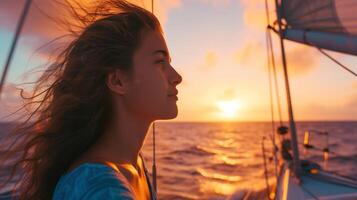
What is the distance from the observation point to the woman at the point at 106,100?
1.01 metres

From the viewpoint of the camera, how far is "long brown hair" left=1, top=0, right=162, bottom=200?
1.01m

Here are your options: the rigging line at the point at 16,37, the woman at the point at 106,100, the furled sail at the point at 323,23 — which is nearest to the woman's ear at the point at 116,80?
the woman at the point at 106,100

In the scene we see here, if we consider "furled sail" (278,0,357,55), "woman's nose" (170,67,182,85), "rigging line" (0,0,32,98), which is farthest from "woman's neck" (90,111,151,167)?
"furled sail" (278,0,357,55)

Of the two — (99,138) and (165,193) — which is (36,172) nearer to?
(99,138)

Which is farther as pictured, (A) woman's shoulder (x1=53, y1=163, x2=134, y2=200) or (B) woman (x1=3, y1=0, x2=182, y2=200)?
(B) woman (x1=3, y1=0, x2=182, y2=200)

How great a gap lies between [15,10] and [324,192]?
313cm

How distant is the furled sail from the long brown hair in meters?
1.71

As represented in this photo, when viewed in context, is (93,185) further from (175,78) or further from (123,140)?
(175,78)

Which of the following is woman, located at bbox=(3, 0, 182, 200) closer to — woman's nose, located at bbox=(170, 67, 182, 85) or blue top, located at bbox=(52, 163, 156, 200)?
woman's nose, located at bbox=(170, 67, 182, 85)

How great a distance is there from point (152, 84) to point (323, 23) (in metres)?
2.18

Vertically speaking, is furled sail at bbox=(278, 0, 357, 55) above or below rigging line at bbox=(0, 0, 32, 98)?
above

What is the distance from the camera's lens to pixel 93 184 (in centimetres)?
76

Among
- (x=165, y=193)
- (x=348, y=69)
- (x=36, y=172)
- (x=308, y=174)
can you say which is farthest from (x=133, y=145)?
(x=165, y=193)

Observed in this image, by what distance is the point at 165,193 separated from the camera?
456 inches
